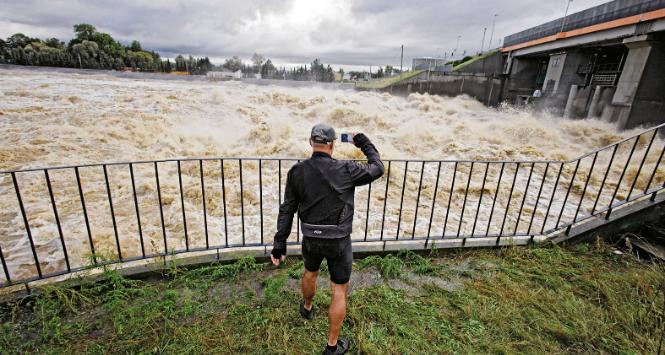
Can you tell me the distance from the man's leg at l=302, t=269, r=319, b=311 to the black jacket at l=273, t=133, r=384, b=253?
623mm

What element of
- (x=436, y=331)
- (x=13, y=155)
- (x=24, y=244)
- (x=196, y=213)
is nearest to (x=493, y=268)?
(x=436, y=331)

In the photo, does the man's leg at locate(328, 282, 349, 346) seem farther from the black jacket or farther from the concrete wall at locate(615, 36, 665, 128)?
the concrete wall at locate(615, 36, 665, 128)

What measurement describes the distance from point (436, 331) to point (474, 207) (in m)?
5.98

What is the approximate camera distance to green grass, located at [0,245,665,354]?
289 cm

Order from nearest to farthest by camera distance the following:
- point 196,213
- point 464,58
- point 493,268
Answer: point 493,268, point 196,213, point 464,58

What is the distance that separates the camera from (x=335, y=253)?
2.64 metres

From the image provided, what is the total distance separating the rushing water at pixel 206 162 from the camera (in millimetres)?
6430

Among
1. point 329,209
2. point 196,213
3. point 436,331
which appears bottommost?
point 196,213

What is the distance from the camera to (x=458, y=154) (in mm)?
13938

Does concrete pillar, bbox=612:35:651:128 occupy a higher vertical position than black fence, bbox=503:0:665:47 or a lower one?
lower

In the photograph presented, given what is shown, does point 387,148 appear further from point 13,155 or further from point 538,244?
point 13,155

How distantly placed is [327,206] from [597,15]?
25438mm

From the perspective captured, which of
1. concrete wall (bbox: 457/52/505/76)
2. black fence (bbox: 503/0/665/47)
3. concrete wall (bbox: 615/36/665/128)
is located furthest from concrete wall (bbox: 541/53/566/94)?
concrete wall (bbox: 615/36/665/128)

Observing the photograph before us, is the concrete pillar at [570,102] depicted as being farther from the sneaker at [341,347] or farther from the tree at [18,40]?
the tree at [18,40]
